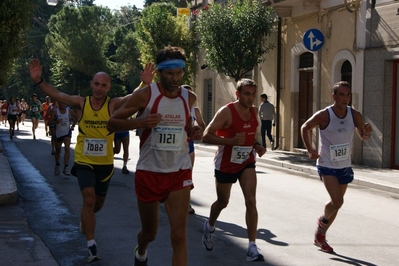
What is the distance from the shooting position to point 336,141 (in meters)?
7.88

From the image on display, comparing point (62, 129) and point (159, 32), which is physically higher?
point (159, 32)

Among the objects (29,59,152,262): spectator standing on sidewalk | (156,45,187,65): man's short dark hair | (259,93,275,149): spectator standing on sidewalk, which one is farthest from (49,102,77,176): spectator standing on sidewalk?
(156,45,187,65): man's short dark hair

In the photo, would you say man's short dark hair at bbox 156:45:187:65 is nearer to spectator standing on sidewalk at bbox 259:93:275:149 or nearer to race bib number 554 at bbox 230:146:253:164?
race bib number 554 at bbox 230:146:253:164

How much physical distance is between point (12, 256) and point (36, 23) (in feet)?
225

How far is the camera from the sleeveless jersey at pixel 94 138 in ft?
25.3

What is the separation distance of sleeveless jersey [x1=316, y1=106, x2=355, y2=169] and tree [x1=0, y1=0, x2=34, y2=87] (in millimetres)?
7578

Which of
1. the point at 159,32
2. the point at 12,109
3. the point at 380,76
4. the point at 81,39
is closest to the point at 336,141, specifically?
the point at 380,76

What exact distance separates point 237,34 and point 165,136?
748 inches

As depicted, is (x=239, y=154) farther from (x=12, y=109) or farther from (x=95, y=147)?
(x=12, y=109)

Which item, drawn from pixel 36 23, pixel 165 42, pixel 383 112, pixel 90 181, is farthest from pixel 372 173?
pixel 36 23

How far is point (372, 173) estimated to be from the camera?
16562 millimetres

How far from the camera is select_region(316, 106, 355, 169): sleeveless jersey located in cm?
784

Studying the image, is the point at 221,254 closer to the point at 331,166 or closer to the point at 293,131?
the point at 331,166

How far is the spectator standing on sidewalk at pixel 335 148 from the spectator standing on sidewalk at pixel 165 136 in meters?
2.38
